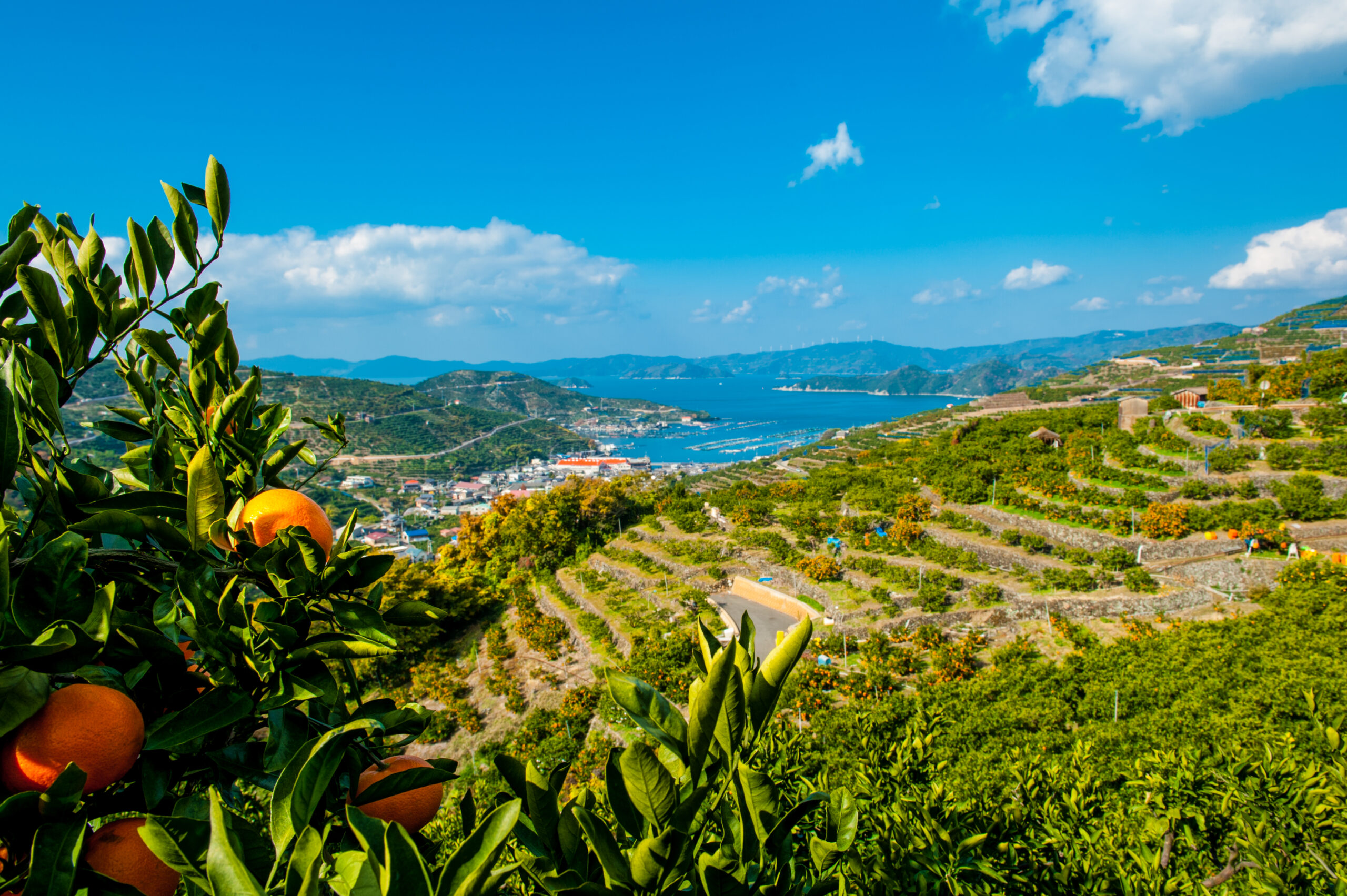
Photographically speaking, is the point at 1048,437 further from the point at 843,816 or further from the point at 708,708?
the point at 708,708

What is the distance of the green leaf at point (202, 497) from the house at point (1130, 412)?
19.0 m

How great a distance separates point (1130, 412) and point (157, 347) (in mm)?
19623

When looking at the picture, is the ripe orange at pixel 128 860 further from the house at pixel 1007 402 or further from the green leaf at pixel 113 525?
the house at pixel 1007 402

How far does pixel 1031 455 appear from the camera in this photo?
14.1 meters

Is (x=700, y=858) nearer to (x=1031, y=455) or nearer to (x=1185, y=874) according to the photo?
(x=1185, y=874)

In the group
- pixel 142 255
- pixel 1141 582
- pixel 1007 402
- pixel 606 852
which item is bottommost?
pixel 1141 582

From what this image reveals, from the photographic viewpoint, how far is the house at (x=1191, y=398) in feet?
50.4

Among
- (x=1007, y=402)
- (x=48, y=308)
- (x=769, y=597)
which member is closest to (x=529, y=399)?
(x=1007, y=402)

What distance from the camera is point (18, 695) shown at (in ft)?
1.85

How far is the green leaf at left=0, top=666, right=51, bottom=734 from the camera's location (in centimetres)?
55

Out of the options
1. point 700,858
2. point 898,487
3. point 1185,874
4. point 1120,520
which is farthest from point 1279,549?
point 700,858

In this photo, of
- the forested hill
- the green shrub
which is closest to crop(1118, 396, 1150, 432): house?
the green shrub

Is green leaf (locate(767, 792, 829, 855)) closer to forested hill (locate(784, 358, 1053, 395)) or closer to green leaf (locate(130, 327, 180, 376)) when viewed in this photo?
green leaf (locate(130, 327, 180, 376))

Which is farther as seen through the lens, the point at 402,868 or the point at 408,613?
the point at 408,613
